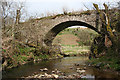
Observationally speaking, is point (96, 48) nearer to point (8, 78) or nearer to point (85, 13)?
point (85, 13)

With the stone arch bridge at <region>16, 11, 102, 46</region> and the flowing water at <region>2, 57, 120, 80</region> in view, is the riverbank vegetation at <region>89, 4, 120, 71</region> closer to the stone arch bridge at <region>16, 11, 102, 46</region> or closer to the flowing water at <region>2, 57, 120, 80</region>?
the flowing water at <region>2, 57, 120, 80</region>

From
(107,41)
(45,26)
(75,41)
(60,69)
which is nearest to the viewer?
(60,69)

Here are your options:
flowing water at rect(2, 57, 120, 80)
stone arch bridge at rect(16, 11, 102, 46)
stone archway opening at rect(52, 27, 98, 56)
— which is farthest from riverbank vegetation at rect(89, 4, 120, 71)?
stone archway opening at rect(52, 27, 98, 56)

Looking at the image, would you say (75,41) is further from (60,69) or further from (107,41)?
(60,69)

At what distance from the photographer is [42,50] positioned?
12867mm

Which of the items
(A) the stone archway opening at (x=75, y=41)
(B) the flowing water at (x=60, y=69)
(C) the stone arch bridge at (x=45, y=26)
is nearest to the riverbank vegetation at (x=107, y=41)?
(B) the flowing water at (x=60, y=69)

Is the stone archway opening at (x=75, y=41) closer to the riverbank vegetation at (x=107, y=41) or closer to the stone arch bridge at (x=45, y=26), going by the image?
the stone arch bridge at (x=45, y=26)

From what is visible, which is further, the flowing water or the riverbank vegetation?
the riverbank vegetation

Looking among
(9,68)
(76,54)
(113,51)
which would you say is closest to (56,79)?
(9,68)

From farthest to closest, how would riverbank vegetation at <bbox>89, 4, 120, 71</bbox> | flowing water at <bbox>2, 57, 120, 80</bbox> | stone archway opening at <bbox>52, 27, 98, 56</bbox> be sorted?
stone archway opening at <bbox>52, 27, 98, 56</bbox> < riverbank vegetation at <bbox>89, 4, 120, 71</bbox> < flowing water at <bbox>2, 57, 120, 80</bbox>

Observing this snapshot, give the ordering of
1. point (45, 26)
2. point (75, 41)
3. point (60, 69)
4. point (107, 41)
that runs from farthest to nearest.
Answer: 1. point (75, 41)
2. point (45, 26)
3. point (107, 41)
4. point (60, 69)

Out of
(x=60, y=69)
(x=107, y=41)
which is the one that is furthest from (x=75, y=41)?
(x=60, y=69)

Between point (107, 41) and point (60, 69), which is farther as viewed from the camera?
point (107, 41)

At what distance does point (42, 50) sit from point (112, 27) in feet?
21.1
